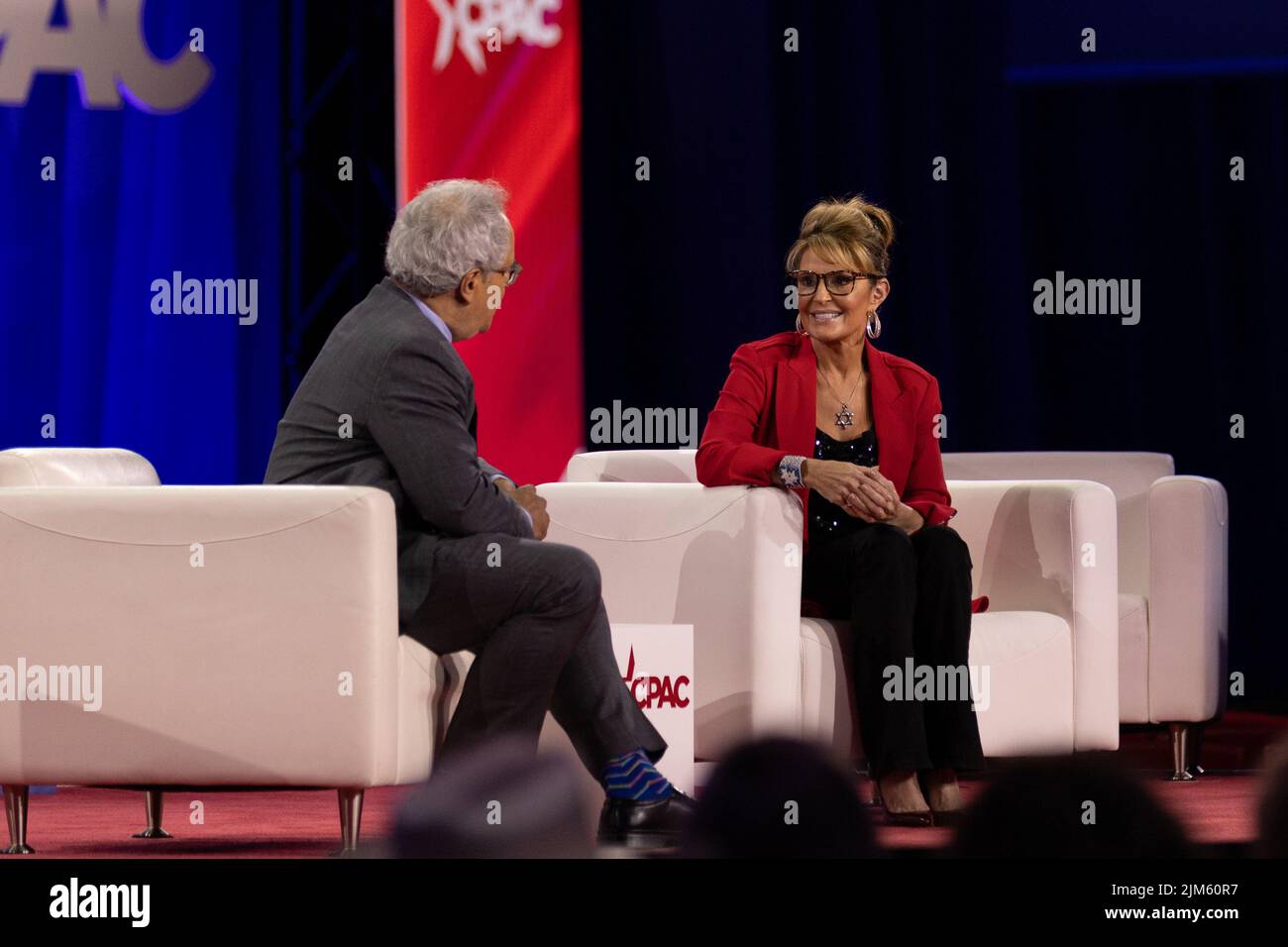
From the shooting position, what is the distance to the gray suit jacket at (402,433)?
2.57 m

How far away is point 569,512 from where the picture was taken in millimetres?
3172

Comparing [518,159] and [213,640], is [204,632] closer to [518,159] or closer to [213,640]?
[213,640]

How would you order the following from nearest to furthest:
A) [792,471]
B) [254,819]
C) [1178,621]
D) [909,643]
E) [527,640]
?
[527,640] < [909,643] < [792,471] < [254,819] < [1178,621]

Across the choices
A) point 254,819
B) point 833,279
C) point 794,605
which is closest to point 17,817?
point 254,819

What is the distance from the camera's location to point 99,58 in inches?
214

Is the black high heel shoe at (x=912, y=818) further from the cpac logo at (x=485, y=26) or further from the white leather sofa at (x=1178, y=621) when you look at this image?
the cpac logo at (x=485, y=26)

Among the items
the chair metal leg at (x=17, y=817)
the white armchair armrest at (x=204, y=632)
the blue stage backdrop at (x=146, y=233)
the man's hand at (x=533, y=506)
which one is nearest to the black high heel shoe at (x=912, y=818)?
the man's hand at (x=533, y=506)

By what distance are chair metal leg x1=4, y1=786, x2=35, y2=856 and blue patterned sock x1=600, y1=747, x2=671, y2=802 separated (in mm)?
934

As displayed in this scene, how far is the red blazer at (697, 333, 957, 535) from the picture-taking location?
3250 millimetres

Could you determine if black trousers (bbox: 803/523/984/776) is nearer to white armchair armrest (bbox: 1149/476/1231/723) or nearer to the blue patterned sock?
the blue patterned sock

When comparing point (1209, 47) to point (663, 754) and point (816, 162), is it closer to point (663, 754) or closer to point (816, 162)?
point (816, 162)

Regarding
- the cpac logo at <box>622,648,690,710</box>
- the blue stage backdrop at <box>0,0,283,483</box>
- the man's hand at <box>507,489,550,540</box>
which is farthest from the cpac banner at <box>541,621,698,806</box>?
the blue stage backdrop at <box>0,0,283,483</box>

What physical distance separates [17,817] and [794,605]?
131 cm
